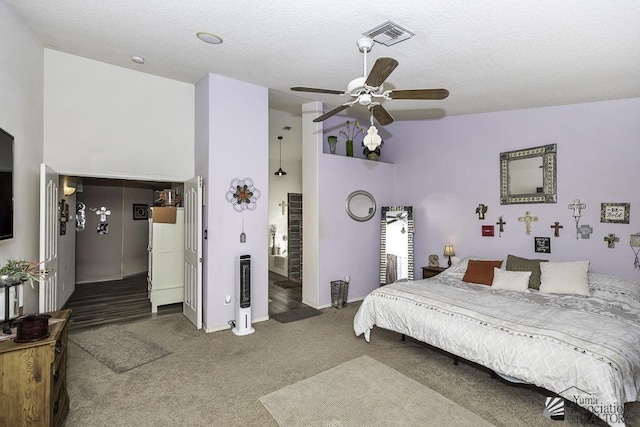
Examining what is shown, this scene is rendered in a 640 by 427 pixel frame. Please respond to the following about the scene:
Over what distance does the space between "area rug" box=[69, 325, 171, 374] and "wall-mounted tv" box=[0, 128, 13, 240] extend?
1.54 meters

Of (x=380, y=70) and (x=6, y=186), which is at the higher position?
(x=380, y=70)

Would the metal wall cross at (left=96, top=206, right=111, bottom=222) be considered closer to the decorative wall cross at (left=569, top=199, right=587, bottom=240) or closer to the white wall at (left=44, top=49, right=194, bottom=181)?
the white wall at (left=44, top=49, right=194, bottom=181)

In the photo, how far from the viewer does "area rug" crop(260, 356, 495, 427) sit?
7.62ft

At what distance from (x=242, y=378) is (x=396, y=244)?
3457 mm

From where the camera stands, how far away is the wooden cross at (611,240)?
3.82 meters

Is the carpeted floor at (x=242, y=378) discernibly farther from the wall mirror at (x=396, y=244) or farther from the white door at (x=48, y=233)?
the wall mirror at (x=396, y=244)

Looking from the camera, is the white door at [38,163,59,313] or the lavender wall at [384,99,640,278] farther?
the lavender wall at [384,99,640,278]

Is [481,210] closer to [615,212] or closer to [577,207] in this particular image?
[577,207]

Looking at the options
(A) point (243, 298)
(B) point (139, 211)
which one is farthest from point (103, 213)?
(A) point (243, 298)

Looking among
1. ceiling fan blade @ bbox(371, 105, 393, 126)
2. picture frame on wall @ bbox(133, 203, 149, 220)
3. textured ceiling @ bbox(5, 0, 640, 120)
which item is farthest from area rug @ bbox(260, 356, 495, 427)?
picture frame on wall @ bbox(133, 203, 149, 220)

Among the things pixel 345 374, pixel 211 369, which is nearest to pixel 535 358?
pixel 345 374

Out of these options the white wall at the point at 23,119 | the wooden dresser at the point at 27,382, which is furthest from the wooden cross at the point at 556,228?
the white wall at the point at 23,119

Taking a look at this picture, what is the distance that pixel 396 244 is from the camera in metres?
5.54

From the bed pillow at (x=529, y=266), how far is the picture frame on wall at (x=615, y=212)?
83 centimetres
